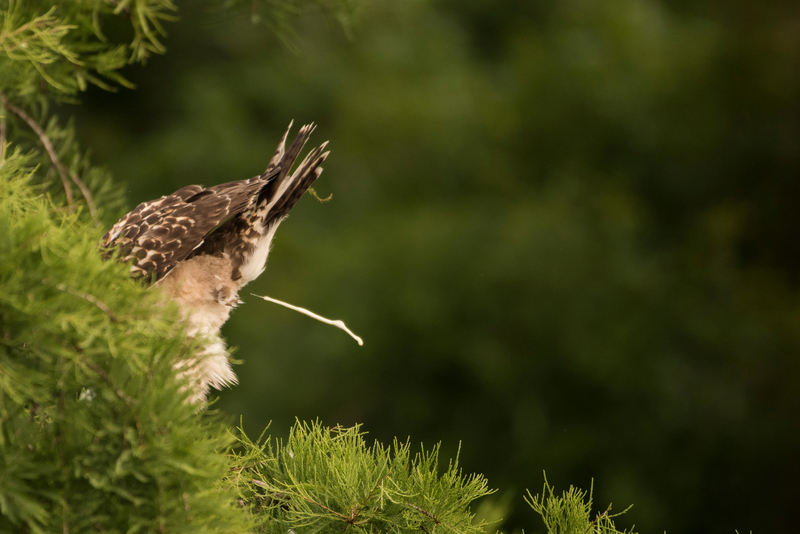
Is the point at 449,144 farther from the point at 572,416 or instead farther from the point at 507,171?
the point at 572,416

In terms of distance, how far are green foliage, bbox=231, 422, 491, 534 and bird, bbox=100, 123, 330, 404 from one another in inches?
14.8

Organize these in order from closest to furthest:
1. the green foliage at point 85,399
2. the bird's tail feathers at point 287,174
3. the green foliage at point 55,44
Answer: the green foliage at point 85,399 < the green foliage at point 55,44 < the bird's tail feathers at point 287,174

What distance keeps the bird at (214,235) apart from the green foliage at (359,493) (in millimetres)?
376

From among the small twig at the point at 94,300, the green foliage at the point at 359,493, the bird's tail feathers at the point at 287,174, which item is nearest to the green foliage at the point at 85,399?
the small twig at the point at 94,300

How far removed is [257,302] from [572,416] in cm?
176

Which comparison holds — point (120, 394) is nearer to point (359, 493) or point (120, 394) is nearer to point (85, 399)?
point (85, 399)

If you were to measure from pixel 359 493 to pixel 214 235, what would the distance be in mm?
A: 781

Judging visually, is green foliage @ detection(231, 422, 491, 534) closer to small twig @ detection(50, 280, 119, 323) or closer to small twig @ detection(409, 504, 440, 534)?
small twig @ detection(409, 504, 440, 534)

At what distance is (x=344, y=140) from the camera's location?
451 cm

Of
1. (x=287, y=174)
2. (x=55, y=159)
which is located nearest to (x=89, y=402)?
(x=55, y=159)

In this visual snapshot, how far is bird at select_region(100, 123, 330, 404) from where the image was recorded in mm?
1193

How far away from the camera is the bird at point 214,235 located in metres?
1.19

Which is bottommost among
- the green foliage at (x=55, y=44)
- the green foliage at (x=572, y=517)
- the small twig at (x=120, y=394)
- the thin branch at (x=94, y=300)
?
the green foliage at (x=572, y=517)

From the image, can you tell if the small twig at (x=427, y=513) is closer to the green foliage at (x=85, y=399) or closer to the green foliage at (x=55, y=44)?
the green foliage at (x=85, y=399)
